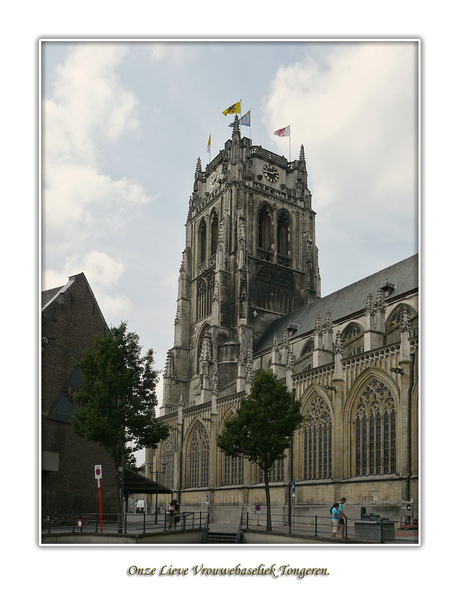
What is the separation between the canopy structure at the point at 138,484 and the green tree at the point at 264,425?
220 inches

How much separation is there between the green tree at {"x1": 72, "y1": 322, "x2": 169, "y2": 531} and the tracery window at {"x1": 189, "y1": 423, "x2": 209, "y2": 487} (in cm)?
2007

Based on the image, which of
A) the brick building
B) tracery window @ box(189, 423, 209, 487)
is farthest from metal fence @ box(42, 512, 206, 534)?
tracery window @ box(189, 423, 209, 487)

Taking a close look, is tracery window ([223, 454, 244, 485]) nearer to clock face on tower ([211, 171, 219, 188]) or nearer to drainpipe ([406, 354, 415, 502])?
drainpipe ([406, 354, 415, 502])

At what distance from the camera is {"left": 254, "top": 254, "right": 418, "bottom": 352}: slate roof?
43469 millimetres

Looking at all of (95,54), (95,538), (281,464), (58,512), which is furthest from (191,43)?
(281,464)

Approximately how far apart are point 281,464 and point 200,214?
3686cm

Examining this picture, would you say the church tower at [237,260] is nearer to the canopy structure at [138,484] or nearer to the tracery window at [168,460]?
the tracery window at [168,460]

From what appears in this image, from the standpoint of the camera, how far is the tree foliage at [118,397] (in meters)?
24.8

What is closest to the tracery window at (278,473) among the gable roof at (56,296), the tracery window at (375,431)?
the tracery window at (375,431)

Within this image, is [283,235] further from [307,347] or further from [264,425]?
[264,425]

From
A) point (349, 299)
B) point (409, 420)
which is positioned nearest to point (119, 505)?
point (409, 420)

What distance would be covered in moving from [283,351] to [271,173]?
1107 inches
